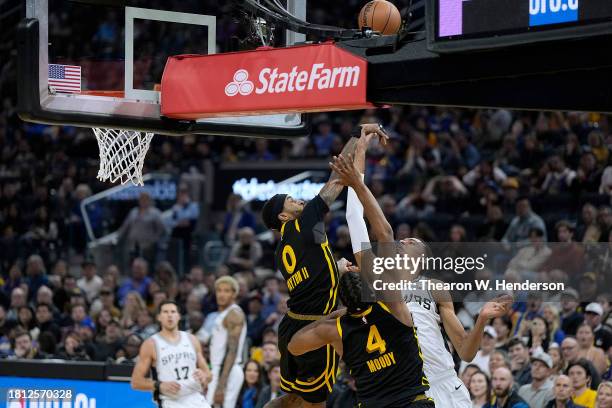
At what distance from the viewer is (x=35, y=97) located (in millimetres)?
7648

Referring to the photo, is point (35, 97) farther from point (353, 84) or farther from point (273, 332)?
point (273, 332)

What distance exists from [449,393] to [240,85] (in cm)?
247

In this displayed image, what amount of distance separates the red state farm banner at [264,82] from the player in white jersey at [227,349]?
3527 mm

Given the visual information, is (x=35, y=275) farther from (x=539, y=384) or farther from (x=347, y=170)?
(x=347, y=170)

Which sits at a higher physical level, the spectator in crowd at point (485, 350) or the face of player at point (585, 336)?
the face of player at point (585, 336)

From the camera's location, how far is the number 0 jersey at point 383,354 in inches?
266

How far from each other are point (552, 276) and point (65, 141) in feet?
37.8

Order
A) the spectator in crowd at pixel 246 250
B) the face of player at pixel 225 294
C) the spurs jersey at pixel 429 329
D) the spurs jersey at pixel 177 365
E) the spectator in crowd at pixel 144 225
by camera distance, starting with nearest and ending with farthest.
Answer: the spurs jersey at pixel 429 329
the spurs jersey at pixel 177 365
the face of player at pixel 225 294
the spectator in crowd at pixel 246 250
the spectator in crowd at pixel 144 225

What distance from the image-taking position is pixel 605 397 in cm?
917

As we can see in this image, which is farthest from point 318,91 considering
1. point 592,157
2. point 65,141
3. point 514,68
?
point 65,141

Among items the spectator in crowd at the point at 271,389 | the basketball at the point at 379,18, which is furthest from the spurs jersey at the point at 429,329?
the spectator in crowd at the point at 271,389

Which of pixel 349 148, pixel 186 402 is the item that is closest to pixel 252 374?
pixel 186 402

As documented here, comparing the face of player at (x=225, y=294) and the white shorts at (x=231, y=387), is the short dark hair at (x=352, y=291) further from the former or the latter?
the white shorts at (x=231, y=387)

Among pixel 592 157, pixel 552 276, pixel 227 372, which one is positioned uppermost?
pixel 592 157
